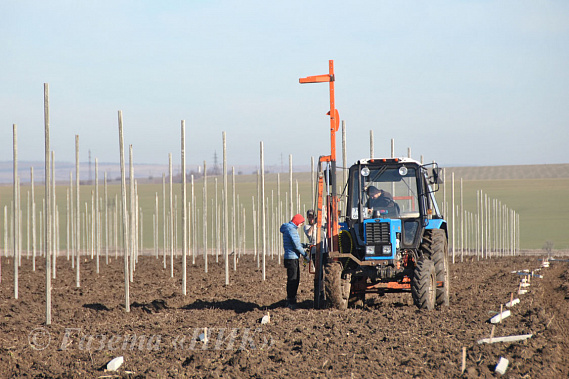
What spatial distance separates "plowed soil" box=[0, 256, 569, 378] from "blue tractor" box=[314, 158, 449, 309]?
465 millimetres

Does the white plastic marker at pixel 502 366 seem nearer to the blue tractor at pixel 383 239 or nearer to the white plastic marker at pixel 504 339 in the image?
the white plastic marker at pixel 504 339

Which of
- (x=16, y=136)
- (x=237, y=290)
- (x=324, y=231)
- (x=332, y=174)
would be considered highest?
(x=16, y=136)

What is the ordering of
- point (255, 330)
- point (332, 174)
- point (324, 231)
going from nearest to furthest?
point (255, 330) → point (332, 174) → point (324, 231)

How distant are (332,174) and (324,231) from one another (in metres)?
1.20

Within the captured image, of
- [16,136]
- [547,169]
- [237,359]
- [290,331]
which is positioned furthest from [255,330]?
[547,169]

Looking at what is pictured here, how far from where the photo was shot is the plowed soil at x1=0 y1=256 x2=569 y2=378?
712 centimetres

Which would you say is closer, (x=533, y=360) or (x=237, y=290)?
(x=533, y=360)

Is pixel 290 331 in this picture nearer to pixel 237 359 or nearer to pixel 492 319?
pixel 237 359

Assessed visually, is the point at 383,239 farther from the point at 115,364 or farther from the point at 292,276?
the point at 115,364

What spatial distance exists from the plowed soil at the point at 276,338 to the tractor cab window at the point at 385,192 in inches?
59.8

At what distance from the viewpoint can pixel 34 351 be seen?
836cm

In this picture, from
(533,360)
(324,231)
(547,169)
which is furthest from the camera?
(547,169)

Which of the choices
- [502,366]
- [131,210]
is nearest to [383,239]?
[502,366]

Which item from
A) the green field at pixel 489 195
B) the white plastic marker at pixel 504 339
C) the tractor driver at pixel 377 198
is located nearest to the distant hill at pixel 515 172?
the green field at pixel 489 195
